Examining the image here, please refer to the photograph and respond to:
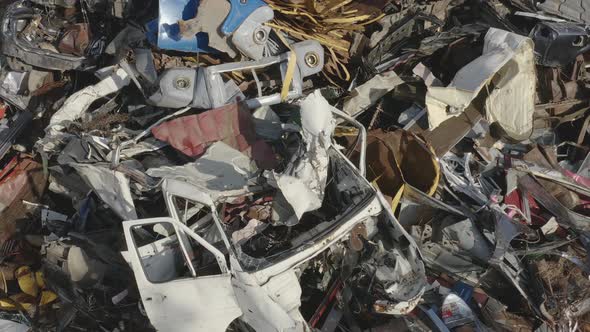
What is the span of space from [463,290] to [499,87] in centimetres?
212

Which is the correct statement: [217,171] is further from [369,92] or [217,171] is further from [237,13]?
[369,92]

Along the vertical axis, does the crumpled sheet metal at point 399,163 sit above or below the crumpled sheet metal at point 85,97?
below

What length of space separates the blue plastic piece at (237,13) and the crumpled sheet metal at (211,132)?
2.63ft

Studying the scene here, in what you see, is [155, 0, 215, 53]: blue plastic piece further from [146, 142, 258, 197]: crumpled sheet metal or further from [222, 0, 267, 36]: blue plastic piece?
[146, 142, 258, 197]: crumpled sheet metal

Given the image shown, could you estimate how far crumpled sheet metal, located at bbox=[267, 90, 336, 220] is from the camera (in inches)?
155

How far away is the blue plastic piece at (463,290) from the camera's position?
4641 mm

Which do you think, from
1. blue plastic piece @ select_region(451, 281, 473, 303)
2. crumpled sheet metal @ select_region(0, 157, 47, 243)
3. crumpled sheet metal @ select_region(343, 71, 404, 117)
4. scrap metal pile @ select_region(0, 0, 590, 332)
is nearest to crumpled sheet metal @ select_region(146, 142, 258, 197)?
scrap metal pile @ select_region(0, 0, 590, 332)

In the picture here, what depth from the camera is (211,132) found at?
4734 mm

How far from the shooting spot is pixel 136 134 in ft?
16.2

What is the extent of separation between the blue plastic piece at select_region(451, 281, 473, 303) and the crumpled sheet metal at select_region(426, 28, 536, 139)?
154 cm

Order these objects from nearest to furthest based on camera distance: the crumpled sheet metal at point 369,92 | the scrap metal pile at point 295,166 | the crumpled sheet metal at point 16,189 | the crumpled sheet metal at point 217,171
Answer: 1. the scrap metal pile at point 295,166
2. the crumpled sheet metal at point 217,171
3. the crumpled sheet metal at point 369,92
4. the crumpled sheet metal at point 16,189

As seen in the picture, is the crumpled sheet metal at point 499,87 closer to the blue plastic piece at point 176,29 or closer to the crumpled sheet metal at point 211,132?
the crumpled sheet metal at point 211,132

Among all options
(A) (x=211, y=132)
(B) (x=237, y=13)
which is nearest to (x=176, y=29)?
(B) (x=237, y=13)

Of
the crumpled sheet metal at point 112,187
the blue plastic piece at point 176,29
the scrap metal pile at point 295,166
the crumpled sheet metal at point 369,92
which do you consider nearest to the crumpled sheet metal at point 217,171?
the scrap metal pile at point 295,166
